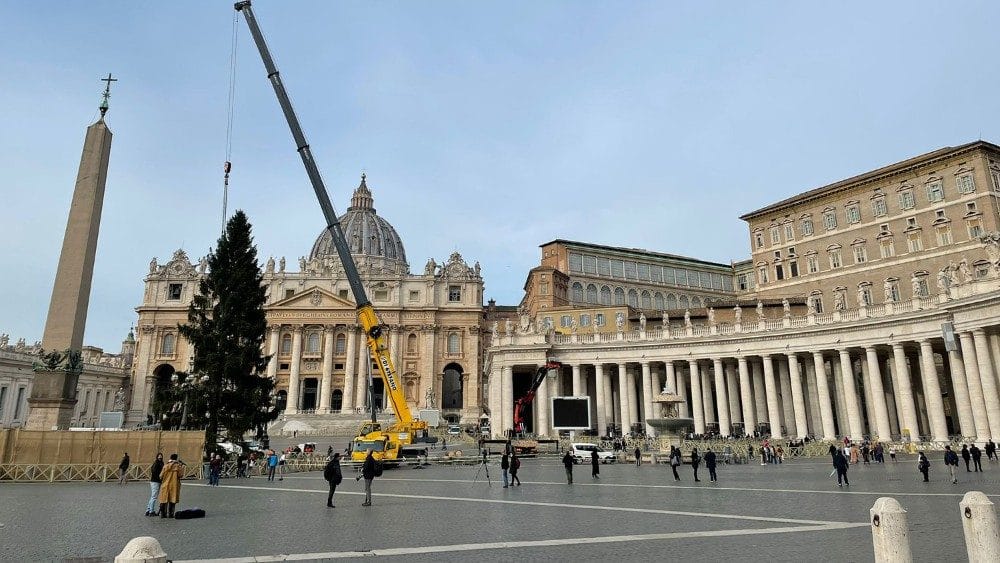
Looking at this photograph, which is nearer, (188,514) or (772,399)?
(188,514)

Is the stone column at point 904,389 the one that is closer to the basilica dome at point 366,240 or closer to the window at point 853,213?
the window at point 853,213

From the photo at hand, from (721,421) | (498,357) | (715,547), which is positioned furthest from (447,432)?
(715,547)

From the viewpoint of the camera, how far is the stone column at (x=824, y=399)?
133 ft

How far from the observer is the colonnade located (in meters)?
34.6

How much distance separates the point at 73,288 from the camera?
21.2 metres

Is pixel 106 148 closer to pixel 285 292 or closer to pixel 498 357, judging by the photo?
pixel 498 357

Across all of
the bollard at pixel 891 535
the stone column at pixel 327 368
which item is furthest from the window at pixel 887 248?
the stone column at pixel 327 368

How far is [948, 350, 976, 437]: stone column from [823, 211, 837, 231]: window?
918 inches

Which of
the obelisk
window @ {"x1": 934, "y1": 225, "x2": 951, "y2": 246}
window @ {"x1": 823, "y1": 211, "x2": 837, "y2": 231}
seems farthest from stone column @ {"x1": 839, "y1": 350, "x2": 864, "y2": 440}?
the obelisk

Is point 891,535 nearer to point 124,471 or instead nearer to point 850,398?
point 124,471

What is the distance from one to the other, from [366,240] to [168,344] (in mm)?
41400

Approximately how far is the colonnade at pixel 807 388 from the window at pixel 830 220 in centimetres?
1370

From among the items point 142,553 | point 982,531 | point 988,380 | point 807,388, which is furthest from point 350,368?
point 982,531

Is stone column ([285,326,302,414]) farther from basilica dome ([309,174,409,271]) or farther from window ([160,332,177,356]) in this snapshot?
basilica dome ([309,174,409,271])
